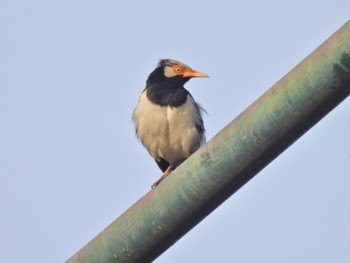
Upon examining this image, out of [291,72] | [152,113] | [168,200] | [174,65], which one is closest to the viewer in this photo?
[291,72]

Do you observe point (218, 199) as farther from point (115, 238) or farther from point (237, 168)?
point (115, 238)

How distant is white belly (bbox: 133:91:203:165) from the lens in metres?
7.25

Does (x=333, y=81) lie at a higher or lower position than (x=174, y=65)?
lower

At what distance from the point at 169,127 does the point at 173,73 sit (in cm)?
85

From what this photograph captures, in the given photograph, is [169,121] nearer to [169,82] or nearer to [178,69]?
[169,82]

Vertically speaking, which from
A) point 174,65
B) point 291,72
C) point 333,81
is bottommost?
point 333,81

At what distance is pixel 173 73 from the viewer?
794cm

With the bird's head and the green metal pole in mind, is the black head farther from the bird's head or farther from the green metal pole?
the green metal pole

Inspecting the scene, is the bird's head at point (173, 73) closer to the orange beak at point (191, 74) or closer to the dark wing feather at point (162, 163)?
the orange beak at point (191, 74)

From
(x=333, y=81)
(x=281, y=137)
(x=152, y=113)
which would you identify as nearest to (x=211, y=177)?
(x=281, y=137)

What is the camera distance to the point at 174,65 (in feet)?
26.4

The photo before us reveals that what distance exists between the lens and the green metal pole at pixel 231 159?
8.26 feet

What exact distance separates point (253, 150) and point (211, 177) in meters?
0.21

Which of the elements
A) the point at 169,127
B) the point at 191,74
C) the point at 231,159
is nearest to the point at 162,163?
the point at 169,127
